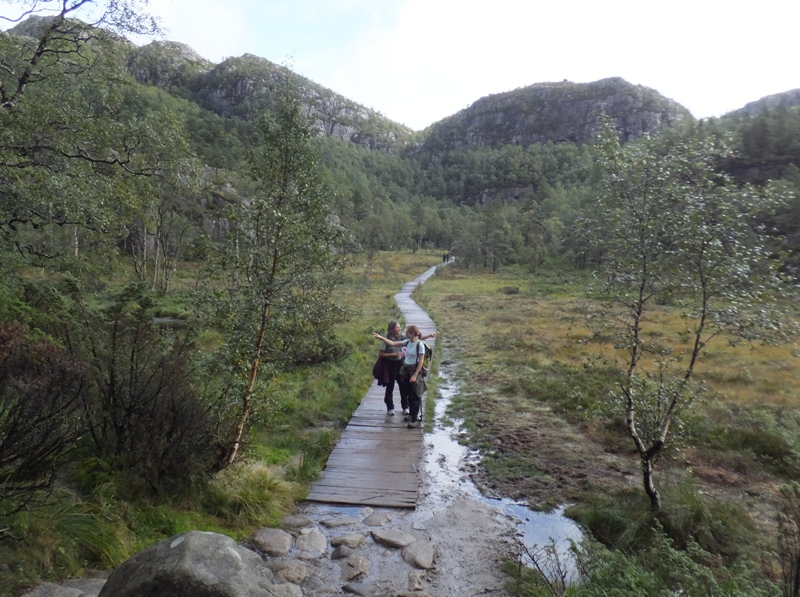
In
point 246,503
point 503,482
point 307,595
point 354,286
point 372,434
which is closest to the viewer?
point 307,595

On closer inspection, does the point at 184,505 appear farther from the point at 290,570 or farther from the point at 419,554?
the point at 419,554

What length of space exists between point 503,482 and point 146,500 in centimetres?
505

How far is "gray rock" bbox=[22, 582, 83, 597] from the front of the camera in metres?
3.57

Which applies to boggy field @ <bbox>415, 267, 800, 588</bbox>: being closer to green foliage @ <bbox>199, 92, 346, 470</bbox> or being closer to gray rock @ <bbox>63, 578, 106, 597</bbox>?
green foliage @ <bbox>199, 92, 346, 470</bbox>

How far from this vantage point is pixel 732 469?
852 centimetres

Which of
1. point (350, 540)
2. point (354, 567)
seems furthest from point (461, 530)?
point (354, 567)

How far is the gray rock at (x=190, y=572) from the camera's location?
131 inches

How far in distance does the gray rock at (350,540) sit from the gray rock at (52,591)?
8.89 feet

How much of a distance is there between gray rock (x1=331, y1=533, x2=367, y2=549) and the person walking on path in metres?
3.71

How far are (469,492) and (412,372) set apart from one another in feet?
8.98

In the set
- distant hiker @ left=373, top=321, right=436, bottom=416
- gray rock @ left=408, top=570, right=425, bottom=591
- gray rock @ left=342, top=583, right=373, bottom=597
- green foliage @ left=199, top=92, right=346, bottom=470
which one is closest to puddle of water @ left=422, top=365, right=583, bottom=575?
distant hiker @ left=373, top=321, right=436, bottom=416

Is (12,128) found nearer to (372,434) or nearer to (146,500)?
(146,500)

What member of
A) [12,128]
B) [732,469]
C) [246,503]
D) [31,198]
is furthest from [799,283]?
[12,128]

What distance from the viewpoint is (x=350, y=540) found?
5.77m
